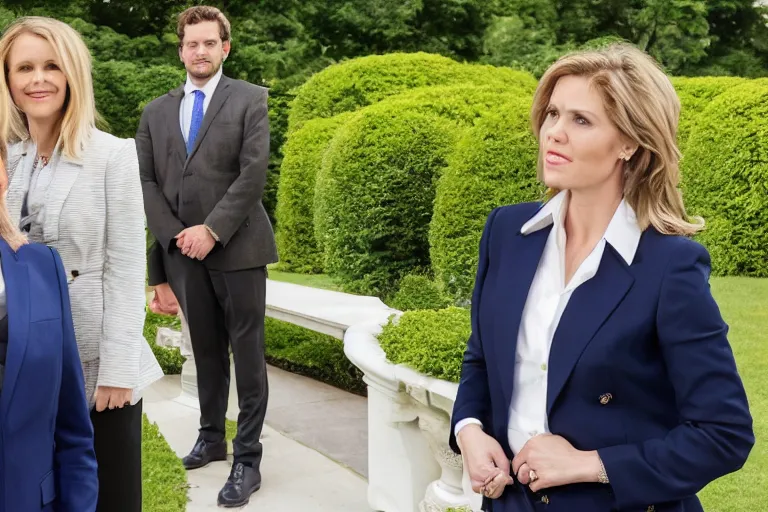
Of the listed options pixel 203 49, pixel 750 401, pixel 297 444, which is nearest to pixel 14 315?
pixel 203 49

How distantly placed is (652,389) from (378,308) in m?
4.50

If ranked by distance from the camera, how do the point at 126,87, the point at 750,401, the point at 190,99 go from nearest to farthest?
1. the point at 190,99
2. the point at 750,401
3. the point at 126,87

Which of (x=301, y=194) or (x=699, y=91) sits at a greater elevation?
(x=699, y=91)

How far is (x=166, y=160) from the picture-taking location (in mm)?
4359

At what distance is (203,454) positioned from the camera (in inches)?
183

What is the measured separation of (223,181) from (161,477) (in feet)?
4.97

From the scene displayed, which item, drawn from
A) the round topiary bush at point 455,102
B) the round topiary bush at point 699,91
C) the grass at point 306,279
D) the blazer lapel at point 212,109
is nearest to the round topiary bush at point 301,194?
the grass at point 306,279

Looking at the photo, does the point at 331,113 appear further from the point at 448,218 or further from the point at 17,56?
the point at 17,56

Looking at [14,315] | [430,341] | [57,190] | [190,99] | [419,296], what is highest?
[190,99]

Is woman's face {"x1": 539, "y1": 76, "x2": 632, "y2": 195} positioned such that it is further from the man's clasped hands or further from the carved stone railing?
the carved stone railing

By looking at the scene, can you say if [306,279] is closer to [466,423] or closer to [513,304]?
[466,423]

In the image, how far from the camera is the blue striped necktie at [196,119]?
432cm

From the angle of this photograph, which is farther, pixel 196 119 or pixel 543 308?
pixel 196 119

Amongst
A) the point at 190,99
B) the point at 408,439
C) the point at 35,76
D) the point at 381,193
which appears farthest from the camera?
the point at 381,193
